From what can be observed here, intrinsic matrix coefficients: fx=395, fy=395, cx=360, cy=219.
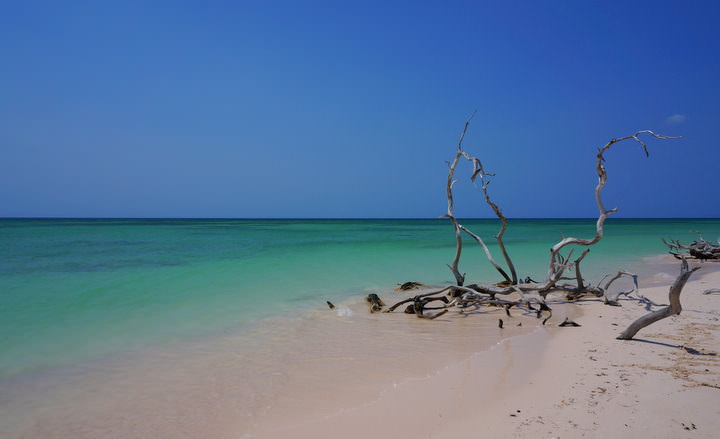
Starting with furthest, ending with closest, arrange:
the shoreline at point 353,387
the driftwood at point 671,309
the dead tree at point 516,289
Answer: the dead tree at point 516,289, the driftwood at point 671,309, the shoreline at point 353,387

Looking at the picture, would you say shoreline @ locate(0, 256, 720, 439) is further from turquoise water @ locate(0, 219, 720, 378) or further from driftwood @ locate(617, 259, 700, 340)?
turquoise water @ locate(0, 219, 720, 378)

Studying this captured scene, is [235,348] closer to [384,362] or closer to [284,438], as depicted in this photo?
[384,362]

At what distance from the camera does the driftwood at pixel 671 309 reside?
3799 mm

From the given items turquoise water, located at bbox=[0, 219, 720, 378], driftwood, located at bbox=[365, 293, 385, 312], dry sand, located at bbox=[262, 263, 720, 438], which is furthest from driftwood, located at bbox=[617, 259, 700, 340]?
turquoise water, located at bbox=[0, 219, 720, 378]

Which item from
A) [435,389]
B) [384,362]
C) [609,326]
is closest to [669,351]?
[609,326]

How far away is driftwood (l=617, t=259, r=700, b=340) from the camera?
150 inches

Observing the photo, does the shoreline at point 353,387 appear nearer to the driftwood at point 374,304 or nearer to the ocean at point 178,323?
the ocean at point 178,323

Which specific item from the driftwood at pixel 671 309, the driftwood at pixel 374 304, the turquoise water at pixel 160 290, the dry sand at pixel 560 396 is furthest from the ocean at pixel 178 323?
the driftwood at pixel 671 309

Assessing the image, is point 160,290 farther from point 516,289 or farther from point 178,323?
point 516,289

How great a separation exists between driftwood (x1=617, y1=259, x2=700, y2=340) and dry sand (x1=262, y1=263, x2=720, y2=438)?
0.14m

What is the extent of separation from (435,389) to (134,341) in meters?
3.91

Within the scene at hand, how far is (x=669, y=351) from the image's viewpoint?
3.85 meters

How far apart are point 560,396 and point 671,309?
1.85 meters

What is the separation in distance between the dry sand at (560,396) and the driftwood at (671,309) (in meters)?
0.14
